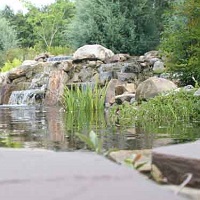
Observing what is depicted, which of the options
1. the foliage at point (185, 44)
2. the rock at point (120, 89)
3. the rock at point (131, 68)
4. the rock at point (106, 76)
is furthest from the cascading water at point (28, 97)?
the foliage at point (185, 44)

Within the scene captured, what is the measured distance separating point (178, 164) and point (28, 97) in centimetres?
1247

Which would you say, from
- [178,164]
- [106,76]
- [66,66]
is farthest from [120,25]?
Result: [178,164]

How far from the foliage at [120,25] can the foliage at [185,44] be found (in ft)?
25.8

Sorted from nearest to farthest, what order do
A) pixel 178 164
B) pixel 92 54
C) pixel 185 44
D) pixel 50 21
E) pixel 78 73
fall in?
pixel 178 164 < pixel 185 44 < pixel 78 73 < pixel 92 54 < pixel 50 21

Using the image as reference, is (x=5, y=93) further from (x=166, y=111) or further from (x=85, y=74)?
(x=166, y=111)

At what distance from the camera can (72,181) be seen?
4.83 ft

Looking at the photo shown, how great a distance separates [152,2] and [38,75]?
701 centimetres

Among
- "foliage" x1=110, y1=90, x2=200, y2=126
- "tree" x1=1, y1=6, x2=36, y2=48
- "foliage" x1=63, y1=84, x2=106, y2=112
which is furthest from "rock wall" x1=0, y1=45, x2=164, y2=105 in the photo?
"tree" x1=1, y1=6, x2=36, y2=48

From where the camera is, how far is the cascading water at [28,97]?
13.5 m

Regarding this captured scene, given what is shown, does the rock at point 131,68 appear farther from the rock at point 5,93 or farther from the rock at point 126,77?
the rock at point 5,93

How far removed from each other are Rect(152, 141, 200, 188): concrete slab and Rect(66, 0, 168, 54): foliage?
1655 cm

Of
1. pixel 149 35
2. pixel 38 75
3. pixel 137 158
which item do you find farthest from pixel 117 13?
pixel 137 158

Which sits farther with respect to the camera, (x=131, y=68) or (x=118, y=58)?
(x=118, y=58)

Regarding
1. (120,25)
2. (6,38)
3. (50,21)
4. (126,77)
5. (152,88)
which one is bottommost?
(152,88)
